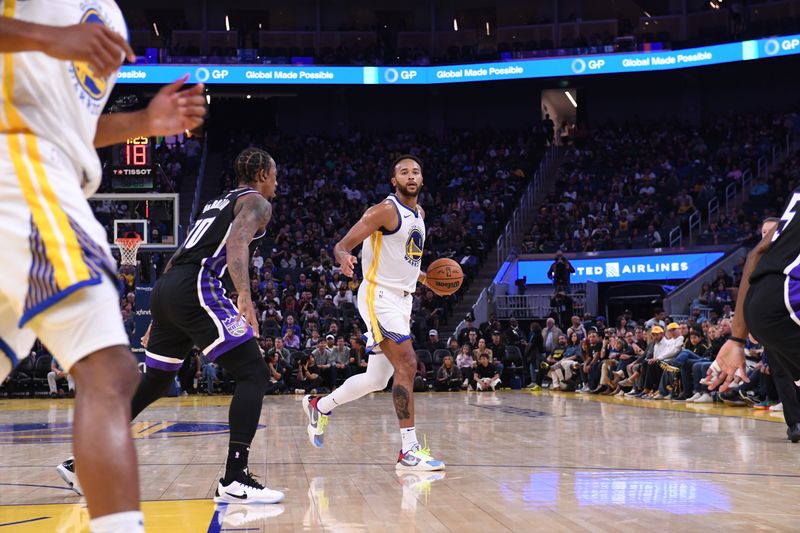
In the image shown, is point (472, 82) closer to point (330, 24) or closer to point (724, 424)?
point (330, 24)

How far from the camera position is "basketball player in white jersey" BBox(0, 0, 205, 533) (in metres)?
2.15

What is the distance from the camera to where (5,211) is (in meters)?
2.26

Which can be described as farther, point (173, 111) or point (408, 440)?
point (408, 440)

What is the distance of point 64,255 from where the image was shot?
7.29 ft

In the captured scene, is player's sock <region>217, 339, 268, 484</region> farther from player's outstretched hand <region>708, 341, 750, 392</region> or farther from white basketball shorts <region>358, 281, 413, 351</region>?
player's outstretched hand <region>708, 341, 750, 392</region>

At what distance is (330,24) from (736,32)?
14067 millimetres

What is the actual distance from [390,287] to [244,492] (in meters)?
2.29

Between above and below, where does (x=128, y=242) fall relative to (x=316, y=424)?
above

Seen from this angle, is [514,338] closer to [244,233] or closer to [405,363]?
[405,363]

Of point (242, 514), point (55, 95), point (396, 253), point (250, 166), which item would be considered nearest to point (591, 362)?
point (396, 253)

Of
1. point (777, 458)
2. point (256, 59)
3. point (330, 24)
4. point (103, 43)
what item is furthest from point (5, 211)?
point (330, 24)

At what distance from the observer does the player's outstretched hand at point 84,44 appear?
224 cm

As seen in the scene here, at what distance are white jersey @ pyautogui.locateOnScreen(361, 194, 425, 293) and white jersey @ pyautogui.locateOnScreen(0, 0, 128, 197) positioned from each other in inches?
165

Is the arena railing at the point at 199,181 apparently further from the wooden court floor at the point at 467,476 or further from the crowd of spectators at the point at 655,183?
the wooden court floor at the point at 467,476
